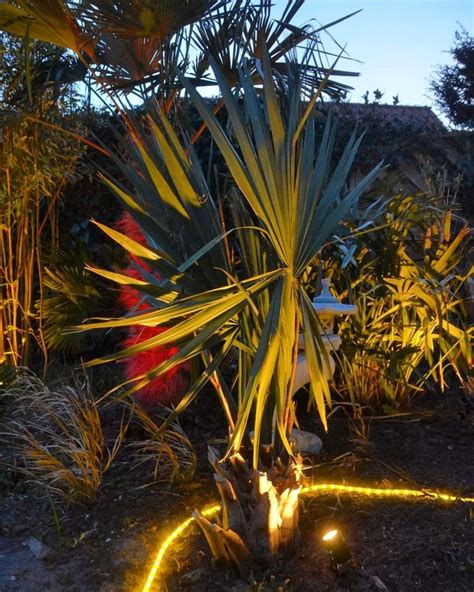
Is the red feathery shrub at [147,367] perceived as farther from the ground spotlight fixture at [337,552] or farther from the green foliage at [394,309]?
the ground spotlight fixture at [337,552]

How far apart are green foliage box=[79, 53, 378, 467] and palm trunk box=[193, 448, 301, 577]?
7.3 inches

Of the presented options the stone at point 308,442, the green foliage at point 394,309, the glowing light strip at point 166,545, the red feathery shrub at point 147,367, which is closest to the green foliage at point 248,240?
the glowing light strip at point 166,545

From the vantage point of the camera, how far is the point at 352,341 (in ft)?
12.6

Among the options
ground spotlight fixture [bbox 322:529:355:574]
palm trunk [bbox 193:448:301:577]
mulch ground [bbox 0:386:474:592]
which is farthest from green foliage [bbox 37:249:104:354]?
ground spotlight fixture [bbox 322:529:355:574]

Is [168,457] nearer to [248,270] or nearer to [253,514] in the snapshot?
[253,514]

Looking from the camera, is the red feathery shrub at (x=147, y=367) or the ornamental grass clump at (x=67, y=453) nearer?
the ornamental grass clump at (x=67, y=453)

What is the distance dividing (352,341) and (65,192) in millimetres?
3466

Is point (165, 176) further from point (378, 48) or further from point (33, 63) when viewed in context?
point (33, 63)

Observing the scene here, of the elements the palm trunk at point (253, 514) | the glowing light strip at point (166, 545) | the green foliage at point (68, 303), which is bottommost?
the glowing light strip at point (166, 545)

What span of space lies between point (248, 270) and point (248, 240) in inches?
5.1

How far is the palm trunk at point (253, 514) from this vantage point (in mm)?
2426

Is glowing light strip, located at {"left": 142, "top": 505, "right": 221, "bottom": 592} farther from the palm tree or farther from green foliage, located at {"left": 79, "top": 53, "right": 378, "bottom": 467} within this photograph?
the palm tree

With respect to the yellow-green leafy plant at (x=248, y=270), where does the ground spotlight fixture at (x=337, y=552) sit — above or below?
below

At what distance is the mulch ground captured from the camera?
248 cm
